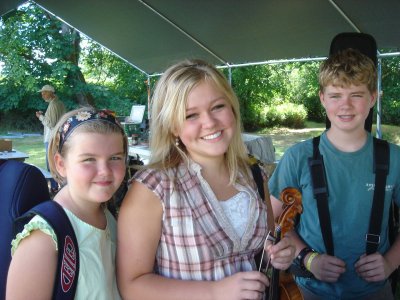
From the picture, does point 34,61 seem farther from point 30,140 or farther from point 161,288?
point 161,288

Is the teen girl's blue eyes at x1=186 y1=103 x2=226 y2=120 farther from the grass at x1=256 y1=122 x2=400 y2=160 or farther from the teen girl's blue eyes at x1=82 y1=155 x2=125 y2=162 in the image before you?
the grass at x1=256 y1=122 x2=400 y2=160

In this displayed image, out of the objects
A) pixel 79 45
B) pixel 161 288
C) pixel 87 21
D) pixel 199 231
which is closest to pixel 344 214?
pixel 199 231

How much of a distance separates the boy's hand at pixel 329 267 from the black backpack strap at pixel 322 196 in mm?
82

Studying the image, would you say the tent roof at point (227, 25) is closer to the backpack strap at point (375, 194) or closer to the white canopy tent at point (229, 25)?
the white canopy tent at point (229, 25)

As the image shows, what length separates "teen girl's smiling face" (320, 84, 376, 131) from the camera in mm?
1774

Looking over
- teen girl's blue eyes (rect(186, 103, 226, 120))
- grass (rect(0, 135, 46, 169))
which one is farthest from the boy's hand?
grass (rect(0, 135, 46, 169))

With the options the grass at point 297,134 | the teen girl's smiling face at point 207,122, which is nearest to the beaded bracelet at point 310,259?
the teen girl's smiling face at point 207,122

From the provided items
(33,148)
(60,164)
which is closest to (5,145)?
(60,164)

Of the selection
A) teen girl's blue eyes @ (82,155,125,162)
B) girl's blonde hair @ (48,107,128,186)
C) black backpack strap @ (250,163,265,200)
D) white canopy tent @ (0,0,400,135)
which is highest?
white canopy tent @ (0,0,400,135)

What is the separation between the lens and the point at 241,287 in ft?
3.97

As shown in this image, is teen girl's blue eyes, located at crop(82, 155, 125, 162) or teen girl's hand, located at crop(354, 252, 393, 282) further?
teen girl's hand, located at crop(354, 252, 393, 282)

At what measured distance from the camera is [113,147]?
1354 mm

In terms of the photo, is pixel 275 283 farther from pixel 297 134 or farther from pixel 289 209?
pixel 297 134

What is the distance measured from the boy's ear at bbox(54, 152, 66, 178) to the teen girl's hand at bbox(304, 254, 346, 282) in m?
1.10
